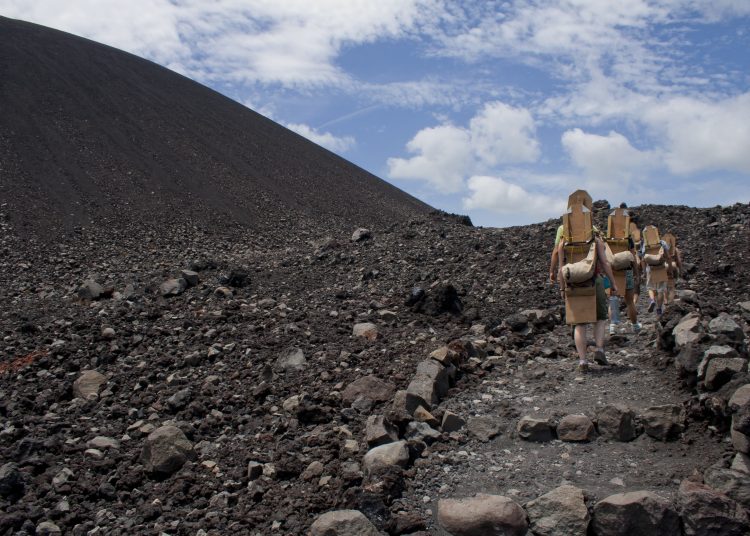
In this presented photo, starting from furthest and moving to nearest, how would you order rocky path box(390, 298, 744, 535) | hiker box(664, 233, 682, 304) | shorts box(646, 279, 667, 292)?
hiker box(664, 233, 682, 304) < shorts box(646, 279, 667, 292) < rocky path box(390, 298, 744, 535)

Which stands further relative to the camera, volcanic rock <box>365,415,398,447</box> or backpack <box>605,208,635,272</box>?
backpack <box>605,208,635,272</box>

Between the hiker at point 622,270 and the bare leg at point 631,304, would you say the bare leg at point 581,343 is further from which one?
the bare leg at point 631,304

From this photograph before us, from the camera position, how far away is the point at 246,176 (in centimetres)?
3394

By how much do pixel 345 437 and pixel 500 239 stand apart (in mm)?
8479

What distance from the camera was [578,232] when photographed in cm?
605

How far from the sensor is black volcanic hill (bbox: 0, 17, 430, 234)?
25250 millimetres

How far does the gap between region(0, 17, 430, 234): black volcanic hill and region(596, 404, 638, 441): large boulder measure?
66.2ft

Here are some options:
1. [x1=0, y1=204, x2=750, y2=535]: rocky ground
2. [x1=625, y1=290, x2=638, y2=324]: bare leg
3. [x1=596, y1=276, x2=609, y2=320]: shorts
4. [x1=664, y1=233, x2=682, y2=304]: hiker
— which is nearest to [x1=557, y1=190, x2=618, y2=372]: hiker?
[x1=596, y1=276, x2=609, y2=320]: shorts

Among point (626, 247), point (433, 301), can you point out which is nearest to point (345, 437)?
point (433, 301)

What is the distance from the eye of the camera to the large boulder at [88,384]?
6.52 metres

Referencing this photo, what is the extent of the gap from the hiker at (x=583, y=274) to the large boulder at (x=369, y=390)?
65.7 inches

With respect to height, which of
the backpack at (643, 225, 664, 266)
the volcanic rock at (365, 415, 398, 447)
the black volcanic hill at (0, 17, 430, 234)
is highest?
the black volcanic hill at (0, 17, 430, 234)

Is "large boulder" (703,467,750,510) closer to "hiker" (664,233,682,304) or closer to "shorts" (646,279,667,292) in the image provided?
"shorts" (646,279,667,292)

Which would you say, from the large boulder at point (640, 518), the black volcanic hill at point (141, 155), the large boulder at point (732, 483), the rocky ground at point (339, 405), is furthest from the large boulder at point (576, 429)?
the black volcanic hill at point (141, 155)
